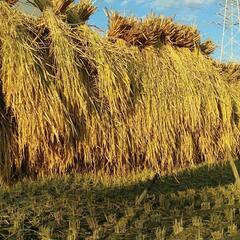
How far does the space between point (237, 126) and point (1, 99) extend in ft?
14.6

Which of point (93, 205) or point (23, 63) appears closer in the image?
point (23, 63)

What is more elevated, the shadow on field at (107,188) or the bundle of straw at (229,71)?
the bundle of straw at (229,71)

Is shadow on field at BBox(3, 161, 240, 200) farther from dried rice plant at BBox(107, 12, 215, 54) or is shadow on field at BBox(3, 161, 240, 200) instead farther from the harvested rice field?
dried rice plant at BBox(107, 12, 215, 54)

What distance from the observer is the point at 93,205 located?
25.8ft

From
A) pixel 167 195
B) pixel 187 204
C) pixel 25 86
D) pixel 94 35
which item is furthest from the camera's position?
pixel 167 195

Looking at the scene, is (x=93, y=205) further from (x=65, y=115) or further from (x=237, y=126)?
(x=65, y=115)

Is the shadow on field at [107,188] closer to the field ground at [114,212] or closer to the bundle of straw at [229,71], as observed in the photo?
the field ground at [114,212]

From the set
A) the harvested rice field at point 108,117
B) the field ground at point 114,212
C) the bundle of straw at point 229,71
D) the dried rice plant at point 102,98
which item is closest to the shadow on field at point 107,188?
the field ground at point 114,212

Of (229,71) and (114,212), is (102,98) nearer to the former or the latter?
(114,212)

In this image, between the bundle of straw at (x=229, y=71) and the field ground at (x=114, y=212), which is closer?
the field ground at (x=114, y=212)

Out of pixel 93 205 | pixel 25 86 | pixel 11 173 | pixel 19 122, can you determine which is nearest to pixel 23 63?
pixel 25 86

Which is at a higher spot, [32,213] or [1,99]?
[1,99]

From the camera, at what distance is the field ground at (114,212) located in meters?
6.07

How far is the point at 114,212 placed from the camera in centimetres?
742
